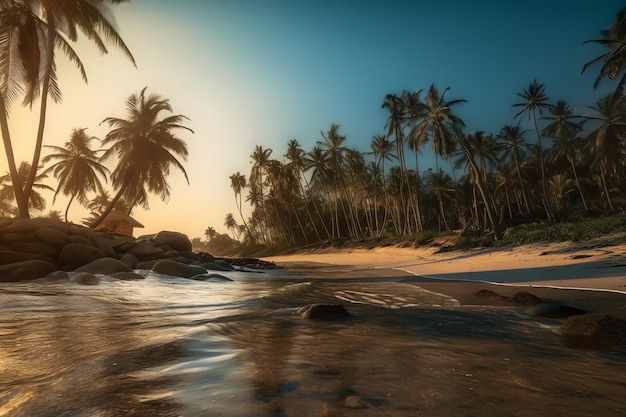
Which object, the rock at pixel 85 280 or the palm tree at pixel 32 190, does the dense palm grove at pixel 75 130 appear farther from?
the rock at pixel 85 280

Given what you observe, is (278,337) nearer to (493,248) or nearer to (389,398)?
(389,398)

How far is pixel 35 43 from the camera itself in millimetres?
14383

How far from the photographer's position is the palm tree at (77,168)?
29.6 m

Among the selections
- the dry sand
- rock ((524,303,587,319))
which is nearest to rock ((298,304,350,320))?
rock ((524,303,587,319))

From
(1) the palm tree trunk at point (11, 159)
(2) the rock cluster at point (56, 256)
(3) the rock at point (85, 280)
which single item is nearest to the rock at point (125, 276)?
(2) the rock cluster at point (56, 256)

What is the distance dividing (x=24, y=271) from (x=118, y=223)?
23671 millimetres

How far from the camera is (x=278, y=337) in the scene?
2850mm

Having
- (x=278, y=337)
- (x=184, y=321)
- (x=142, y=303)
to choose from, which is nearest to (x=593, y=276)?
(x=278, y=337)

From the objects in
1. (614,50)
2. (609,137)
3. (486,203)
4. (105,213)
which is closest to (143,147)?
(105,213)

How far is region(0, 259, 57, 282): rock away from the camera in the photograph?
22.6 ft

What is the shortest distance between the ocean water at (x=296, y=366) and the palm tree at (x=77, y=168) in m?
31.2

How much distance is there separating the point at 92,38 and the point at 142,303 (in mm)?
17264

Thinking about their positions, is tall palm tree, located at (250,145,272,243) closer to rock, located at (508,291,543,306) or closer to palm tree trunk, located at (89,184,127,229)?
palm tree trunk, located at (89,184,127,229)

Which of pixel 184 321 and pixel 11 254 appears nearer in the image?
pixel 184 321
